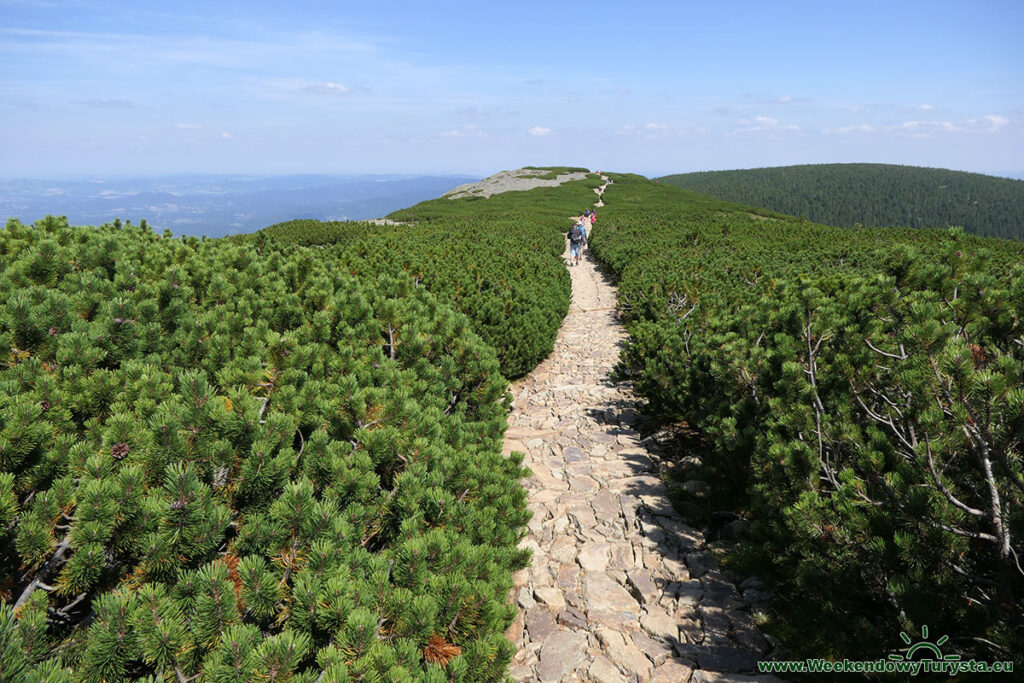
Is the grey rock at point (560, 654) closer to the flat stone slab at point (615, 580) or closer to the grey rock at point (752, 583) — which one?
the flat stone slab at point (615, 580)

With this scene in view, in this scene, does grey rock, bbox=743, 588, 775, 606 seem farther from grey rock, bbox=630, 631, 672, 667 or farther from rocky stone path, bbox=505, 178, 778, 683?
grey rock, bbox=630, 631, 672, 667

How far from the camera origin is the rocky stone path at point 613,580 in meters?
3.84

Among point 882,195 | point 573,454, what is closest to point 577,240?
point 573,454

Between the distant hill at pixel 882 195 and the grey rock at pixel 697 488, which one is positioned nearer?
the grey rock at pixel 697 488

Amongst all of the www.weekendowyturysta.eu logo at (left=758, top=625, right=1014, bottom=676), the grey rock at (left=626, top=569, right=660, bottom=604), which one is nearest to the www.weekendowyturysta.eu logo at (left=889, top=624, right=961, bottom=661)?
the www.weekendowyturysta.eu logo at (left=758, top=625, right=1014, bottom=676)

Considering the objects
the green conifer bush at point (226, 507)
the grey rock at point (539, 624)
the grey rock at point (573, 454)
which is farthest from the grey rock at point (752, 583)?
the grey rock at point (573, 454)

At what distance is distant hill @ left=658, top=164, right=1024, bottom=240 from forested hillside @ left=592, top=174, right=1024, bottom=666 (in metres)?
128

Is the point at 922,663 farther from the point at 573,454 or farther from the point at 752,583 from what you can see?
the point at 573,454

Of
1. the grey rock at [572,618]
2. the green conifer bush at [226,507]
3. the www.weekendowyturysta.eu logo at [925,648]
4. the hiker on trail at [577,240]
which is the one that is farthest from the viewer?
the hiker on trail at [577,240]

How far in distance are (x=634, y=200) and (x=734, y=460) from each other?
182 feet

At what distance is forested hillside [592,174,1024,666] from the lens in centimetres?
263

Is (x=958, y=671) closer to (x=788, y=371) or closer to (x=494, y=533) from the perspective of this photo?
(x=788, y=371)

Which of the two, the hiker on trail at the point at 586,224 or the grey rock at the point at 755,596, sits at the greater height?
the hiker on trail at the point at 586,224

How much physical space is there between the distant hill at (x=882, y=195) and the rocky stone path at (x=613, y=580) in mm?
126850
